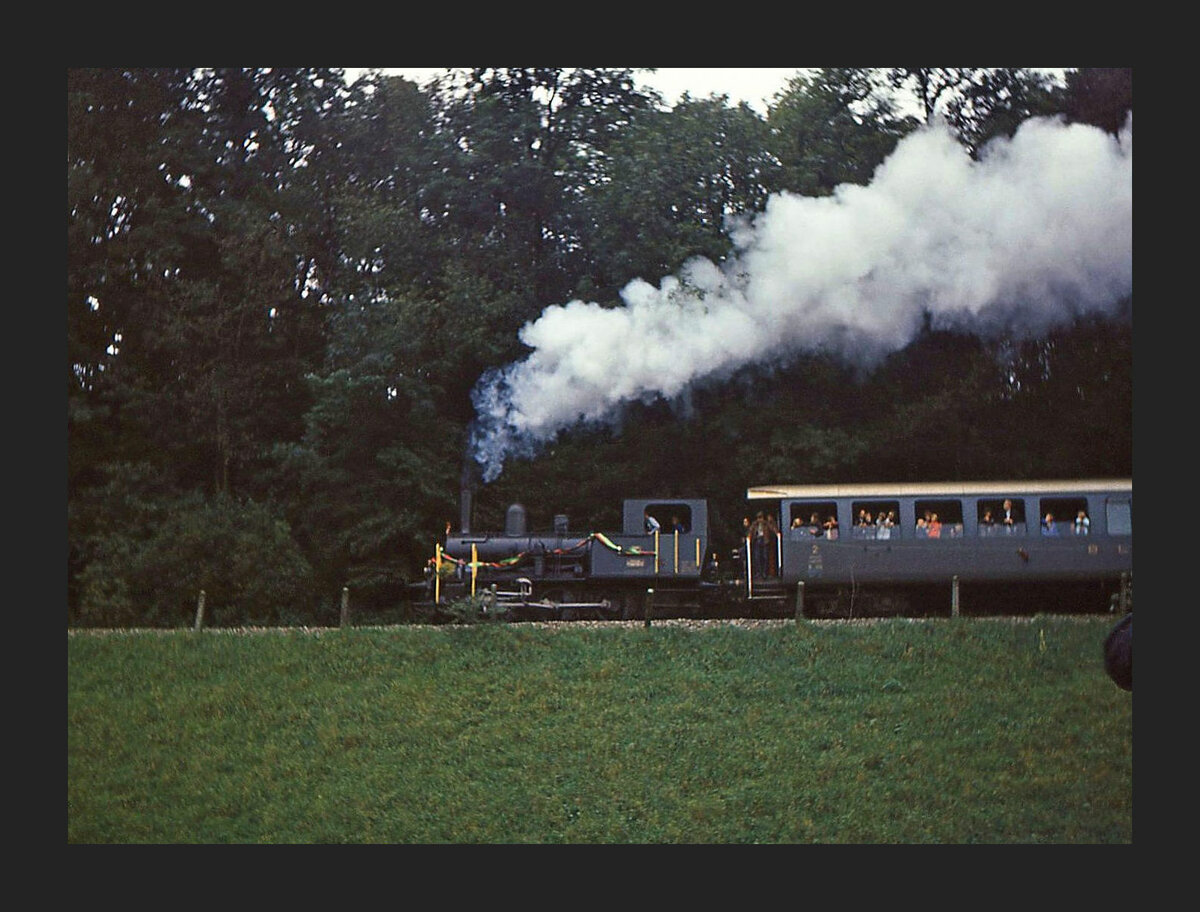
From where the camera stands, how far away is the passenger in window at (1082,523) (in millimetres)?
7883

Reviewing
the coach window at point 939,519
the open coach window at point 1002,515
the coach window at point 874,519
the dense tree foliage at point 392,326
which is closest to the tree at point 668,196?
the dense tree foliage at point 392,326

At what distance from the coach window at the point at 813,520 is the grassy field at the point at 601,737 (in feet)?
2.59

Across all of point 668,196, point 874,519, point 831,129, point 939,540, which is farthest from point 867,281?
point 939,540

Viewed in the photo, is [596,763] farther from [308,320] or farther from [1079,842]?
[308,320]

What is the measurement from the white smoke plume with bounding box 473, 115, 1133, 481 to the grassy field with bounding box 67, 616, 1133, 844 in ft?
5.69

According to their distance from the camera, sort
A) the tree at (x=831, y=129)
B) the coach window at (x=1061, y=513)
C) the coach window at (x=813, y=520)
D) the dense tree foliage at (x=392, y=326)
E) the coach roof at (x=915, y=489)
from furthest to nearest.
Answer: the coach window at (x=813, y=520) → the coach roof at (x=915, y=489) → the coach window at (x=1061, y=513) → the dense tree foliage at (x=392, y=326) → the tree at (x=831, y=129)

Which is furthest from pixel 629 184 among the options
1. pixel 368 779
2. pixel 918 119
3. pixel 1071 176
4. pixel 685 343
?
pixel 368 779

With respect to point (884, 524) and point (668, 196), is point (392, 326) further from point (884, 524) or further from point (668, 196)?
point (884, 524)

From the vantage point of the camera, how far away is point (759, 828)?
673 cm

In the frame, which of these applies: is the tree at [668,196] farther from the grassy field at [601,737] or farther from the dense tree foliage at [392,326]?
the grassy field at [601,737]

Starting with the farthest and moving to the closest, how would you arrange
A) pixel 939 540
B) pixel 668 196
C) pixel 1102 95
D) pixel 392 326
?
1. pixel 939 540
2. pixel 392 326
3. pixel 668 196
4. pixel 1102 95

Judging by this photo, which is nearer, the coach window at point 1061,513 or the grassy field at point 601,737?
the grassy field at point 601,737

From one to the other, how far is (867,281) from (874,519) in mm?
1702

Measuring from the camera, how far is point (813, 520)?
8.30m
